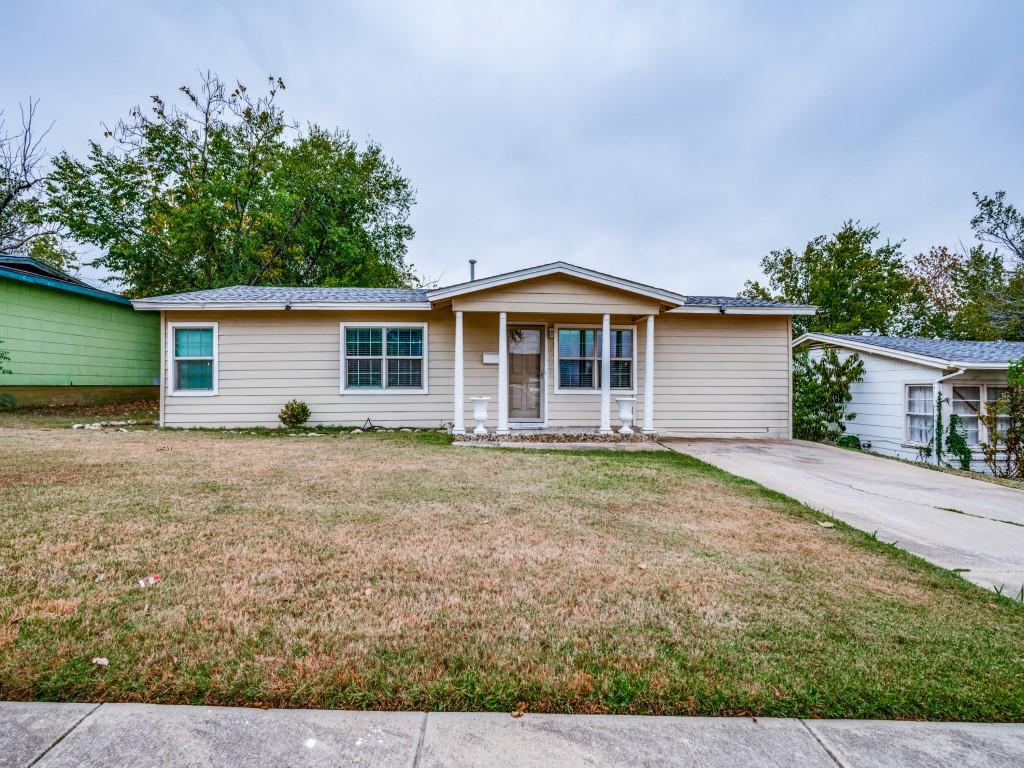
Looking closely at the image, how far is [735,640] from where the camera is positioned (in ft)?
7.29

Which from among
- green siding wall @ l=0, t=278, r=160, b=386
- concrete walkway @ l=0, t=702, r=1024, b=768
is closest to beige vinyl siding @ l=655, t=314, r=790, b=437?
concrete walkway @ l=0, t=702, r=1024, b=768

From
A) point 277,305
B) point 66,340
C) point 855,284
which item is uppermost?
point 855,284

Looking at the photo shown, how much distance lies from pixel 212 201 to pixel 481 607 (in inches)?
768

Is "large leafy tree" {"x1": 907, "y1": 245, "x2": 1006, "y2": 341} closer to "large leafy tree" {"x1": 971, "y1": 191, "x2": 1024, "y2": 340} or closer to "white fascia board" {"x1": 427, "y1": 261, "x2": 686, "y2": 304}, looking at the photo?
"large leafy tree" {"x1": 971, "y1": 191, "x2": 1024, "y2": 340}

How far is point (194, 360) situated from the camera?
10055 mm

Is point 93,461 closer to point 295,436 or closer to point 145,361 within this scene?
point 295,436

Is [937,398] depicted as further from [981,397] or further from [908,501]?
[908,501]

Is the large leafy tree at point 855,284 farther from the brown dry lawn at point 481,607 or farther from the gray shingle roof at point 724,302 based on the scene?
the brown dry lawn at point 481,607

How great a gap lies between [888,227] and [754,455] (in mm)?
22068

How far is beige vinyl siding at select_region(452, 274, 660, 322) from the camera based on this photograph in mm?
8859

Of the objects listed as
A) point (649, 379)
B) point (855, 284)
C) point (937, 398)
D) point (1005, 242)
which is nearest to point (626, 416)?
point (649, 379)

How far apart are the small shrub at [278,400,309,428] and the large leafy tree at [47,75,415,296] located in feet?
34.9

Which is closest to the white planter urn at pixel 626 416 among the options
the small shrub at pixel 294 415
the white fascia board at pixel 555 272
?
the white fascia board at pixel 555 272

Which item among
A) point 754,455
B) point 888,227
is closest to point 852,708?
point 754,455
